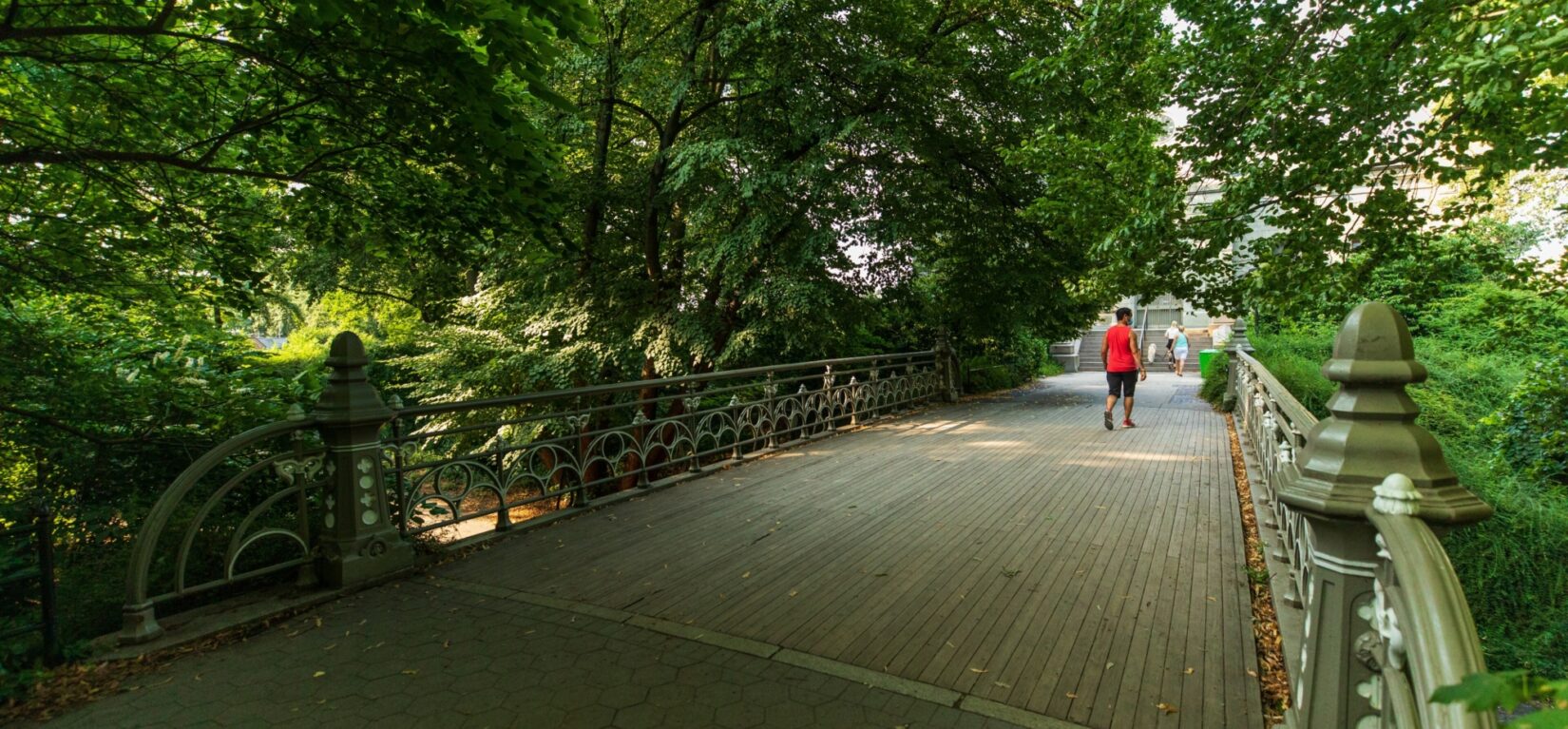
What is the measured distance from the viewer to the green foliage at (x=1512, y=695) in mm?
→ 893

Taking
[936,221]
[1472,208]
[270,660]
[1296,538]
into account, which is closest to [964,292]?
[936,221]

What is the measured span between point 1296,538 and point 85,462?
7463mm

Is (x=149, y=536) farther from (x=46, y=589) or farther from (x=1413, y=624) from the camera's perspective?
(x=1413, y=624)

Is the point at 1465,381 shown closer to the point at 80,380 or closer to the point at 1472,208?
the point at 1472,208

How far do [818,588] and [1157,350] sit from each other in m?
29.2

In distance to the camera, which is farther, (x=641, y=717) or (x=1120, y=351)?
(x=1120, y=351)

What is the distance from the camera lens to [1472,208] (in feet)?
21.0

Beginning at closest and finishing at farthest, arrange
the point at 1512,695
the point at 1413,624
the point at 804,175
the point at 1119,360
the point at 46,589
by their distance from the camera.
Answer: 1. the point at 1512,695
2. the point at 1413,624
3. the point at 46,589
4. the point at 804,175
5. the point at 1119,360

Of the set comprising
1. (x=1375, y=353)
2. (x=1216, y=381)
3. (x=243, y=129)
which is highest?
(x=243, y=129)

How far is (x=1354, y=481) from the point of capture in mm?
1801

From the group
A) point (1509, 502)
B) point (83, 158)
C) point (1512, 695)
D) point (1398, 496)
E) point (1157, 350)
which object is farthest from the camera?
point (1157, 350)

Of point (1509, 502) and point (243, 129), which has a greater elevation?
point (243, 129)

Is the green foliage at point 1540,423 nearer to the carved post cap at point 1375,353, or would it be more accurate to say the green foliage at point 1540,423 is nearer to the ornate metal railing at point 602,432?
the carved post cap at point 1375,353

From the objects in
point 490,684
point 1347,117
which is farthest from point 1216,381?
point 490,684
